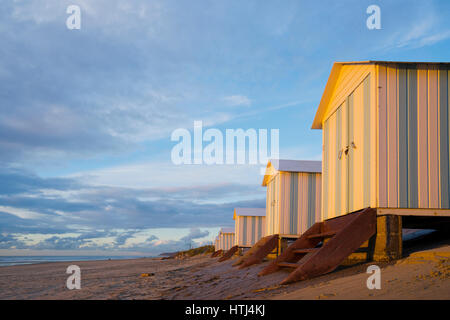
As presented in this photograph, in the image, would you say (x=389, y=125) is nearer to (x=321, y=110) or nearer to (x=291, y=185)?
(x=321, y=110)

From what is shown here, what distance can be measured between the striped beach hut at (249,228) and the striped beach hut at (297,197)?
36.6ft

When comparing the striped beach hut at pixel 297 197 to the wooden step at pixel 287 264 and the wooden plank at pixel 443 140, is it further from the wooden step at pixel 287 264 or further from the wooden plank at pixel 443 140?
the wooden plank at pixel 443 140

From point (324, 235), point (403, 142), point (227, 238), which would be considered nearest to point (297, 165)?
point (324, 235)

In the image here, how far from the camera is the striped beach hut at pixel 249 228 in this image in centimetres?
2641

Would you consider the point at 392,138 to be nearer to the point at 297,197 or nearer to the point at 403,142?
the point at 403,142

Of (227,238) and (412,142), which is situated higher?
(412,142)

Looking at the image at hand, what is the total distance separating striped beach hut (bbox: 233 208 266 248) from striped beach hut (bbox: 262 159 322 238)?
1115 cm

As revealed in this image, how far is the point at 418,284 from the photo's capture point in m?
4.91

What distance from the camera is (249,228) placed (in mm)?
26625

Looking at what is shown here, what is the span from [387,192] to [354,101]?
224cm

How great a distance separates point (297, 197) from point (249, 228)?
1162 centimetres

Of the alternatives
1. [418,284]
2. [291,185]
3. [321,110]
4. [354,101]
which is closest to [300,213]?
[291,185]

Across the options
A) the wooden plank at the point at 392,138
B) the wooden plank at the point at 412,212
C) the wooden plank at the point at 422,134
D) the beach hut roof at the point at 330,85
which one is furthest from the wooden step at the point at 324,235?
the beach hut roof at the point at 330,85

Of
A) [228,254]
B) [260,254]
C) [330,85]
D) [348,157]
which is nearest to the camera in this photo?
[348,157]
